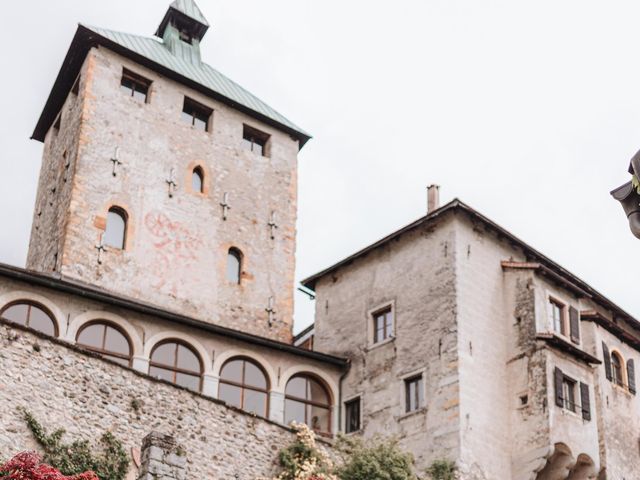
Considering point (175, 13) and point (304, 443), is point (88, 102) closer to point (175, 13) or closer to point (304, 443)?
point (175, 13)

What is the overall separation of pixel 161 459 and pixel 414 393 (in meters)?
10.5

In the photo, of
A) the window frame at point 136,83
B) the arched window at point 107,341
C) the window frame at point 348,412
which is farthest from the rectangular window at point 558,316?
the window frame at point 136,83

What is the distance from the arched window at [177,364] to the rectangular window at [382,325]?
17.6 ft

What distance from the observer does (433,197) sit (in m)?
33.5

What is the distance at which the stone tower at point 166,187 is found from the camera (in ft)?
108

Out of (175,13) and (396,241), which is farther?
(175,13)

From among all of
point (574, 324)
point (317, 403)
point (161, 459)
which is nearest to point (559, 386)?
point (574, 324)

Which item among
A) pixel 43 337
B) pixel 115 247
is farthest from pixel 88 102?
pixel 43 337

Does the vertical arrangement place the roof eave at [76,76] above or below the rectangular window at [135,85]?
above

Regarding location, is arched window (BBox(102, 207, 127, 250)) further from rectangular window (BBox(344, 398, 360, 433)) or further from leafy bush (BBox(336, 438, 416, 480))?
leafy bush (BBox(336, 438, 416, 480))

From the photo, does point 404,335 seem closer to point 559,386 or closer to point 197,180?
point 559,386

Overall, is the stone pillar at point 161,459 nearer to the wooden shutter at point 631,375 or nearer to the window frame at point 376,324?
the window frame at point 376,324

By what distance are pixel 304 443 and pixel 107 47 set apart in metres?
15.5

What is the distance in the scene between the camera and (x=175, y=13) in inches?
1625
